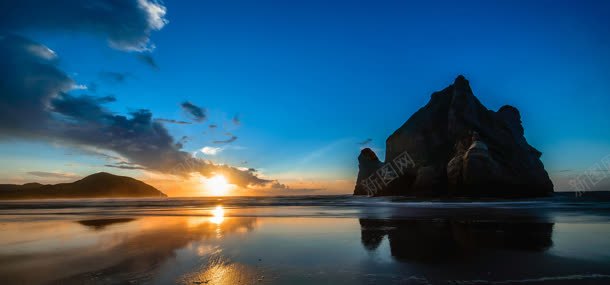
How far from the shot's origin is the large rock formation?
5003 centimetres

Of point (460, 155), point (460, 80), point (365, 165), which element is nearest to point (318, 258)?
point (460, 155)

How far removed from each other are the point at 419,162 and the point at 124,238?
68.1m

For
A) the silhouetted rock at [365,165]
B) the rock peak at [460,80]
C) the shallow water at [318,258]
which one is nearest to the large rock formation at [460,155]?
the rock peak at [460,80]

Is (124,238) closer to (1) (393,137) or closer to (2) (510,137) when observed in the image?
(2) (510,137)

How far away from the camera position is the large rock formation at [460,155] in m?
50.0

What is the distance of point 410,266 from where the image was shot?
6.53 meters

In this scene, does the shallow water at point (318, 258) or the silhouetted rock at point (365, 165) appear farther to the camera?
the silhouetted rock at point (365, 165)

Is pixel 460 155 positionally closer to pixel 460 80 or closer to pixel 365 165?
pixel 460 80

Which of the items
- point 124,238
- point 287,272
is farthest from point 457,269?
point 124,238

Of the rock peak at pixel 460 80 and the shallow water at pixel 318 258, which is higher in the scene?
the rock peak at pixel 460 80

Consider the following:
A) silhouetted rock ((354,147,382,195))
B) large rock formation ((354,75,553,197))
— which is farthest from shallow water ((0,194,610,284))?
silhouetted rock ((354,147,382,195))

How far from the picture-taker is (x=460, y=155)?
182ft

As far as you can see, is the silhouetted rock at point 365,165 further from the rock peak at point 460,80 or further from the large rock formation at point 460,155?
the rock peak at point 460,80

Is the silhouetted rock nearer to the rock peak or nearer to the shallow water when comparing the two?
the rock peak
